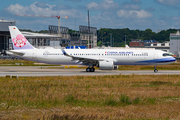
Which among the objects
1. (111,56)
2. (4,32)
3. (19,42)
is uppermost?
(4,32)

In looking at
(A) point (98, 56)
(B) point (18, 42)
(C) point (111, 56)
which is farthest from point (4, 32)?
(C) point (111, 56)

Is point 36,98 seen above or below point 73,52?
below

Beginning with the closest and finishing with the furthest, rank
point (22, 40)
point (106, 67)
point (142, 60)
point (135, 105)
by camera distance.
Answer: point (135, 105), point (106, 67), point (142, 60), point (22, 40)

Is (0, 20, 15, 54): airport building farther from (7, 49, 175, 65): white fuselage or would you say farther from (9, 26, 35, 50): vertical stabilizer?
(7, 49, 175, 65): white fuselage

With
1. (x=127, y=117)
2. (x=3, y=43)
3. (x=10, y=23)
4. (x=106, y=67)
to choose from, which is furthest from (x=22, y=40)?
(x=3, y=43)

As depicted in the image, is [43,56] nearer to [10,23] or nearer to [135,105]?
[135,105]

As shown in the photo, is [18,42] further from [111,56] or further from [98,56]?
[111,56]

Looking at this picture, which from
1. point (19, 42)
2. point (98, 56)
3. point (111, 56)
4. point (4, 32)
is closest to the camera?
point (111, 56)

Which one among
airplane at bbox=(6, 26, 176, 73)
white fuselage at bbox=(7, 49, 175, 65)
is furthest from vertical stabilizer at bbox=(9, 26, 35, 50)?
white fuselage at bbox=(7, 49, 175, 65)

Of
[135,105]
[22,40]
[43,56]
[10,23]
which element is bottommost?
[135,105]

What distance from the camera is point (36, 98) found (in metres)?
17.9

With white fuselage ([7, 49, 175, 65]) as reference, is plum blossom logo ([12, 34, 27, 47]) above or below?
above

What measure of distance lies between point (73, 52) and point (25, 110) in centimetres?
3191

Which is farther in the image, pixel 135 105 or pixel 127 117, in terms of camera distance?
pixel 135 105
